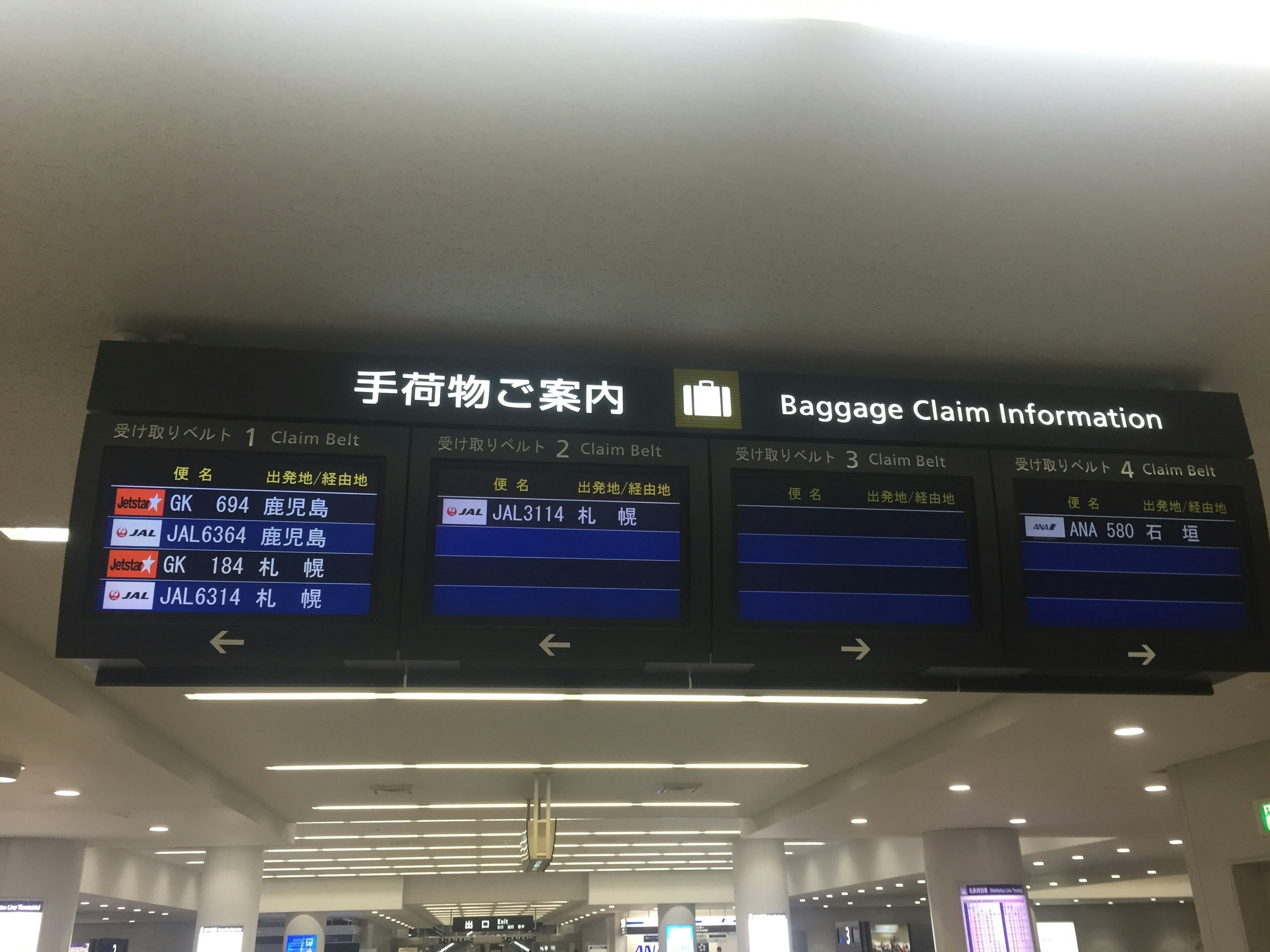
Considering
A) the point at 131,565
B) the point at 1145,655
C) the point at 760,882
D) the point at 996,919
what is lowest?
the point at 996,919

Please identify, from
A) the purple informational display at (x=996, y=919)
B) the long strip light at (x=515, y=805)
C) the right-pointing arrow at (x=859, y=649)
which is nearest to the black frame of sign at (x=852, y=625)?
the right-pointing arrow at (x=859, y=649)

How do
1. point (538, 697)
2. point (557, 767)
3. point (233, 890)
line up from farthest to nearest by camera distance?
point (233, 890)
point (557, 767)
point (538, 697)

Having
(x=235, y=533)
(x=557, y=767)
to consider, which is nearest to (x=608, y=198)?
(x=235, y=533)

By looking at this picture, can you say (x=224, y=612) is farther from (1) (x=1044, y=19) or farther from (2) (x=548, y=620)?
(1) (x=1044, y=19)

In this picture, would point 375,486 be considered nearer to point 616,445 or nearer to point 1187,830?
point 616,445

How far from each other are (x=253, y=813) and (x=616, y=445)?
9.30 meters

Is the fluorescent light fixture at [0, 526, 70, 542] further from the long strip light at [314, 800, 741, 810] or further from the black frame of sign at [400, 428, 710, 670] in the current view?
the long strip light at [314, 800, 741, 810]

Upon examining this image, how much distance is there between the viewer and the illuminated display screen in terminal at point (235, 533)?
8.30 feet

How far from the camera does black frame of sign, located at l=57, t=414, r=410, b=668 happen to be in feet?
8.07

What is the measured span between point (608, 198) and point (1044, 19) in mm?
1024

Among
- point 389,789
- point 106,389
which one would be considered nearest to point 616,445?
point 106,389

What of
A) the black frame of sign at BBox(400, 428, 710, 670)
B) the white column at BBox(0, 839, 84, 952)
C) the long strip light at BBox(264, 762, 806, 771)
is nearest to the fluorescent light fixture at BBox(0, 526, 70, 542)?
the black frame of sign at BBox(400, 428, 710, 670)

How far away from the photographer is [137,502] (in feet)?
8.51

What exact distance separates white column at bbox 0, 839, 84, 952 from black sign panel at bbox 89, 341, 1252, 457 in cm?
1123
